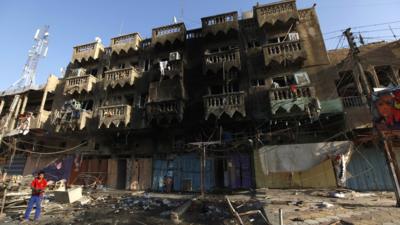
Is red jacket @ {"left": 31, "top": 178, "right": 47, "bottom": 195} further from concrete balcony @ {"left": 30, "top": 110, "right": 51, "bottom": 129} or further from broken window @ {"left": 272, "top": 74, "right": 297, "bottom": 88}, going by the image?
broken window @ {"left": 272, "top": 74, "right": 297, "bottom": 88}

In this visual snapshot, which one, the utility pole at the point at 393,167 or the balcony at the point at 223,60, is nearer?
the utility pole at the point at 393,167

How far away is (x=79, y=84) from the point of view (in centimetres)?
2298

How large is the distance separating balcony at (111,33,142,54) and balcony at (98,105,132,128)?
22.0 feet

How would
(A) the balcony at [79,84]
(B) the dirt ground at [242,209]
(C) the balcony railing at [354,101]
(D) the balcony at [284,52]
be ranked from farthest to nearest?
(A) the balcony at [79,84]
(D) the balcony at [284,52]
(C) the balcony railing at [354,101]
(B) the dirt ground at [242,209]

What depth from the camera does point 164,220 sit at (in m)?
10.5

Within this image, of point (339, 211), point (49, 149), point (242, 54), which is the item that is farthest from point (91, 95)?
point (339, 211)

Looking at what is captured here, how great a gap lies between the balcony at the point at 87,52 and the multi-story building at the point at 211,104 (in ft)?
6.41

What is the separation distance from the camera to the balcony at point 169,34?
2148 centimetres

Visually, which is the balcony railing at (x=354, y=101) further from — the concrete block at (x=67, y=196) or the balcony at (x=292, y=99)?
the concrete block at (x=67, y=196)

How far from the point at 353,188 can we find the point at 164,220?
12.3 metres

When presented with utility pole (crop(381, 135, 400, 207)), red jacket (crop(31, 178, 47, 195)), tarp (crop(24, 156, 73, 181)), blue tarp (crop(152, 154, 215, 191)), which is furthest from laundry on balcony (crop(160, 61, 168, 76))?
utility pole (crop(381, 135, 400, 207))

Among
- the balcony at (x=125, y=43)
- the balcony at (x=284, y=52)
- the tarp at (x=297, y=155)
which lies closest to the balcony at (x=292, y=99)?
the balcony at (x=284, y=52)

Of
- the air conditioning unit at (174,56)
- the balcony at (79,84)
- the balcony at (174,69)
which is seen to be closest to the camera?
the balcony at (174,69)

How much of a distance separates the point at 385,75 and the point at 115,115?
73.3ft
